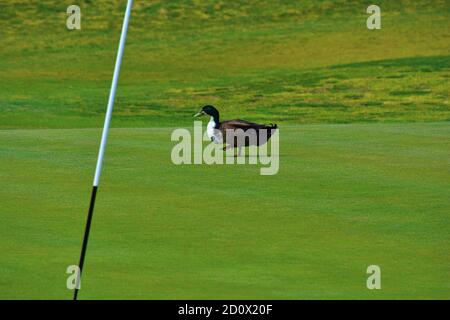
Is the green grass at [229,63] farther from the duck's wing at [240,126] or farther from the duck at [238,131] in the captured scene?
the duck's wing at [240,126]

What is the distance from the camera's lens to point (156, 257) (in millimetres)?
11602

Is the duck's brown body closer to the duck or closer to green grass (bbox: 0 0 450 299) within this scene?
the duck

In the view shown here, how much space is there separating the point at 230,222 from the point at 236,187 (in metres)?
2.20

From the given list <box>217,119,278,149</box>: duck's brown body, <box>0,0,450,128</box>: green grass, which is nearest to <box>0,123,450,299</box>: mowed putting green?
<box>217,119,278,149</box>: duck's brown body

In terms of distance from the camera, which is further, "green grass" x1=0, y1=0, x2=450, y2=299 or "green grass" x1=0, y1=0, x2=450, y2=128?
"green grass" x1=0, y1=0, x2=450, y2=128

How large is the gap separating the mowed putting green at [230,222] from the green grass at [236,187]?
25mm

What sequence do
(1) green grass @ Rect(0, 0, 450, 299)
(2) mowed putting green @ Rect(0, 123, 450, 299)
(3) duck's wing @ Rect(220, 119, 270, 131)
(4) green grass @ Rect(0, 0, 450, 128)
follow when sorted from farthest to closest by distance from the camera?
(4) green grass @ Rect(0, 0, 450, 128) < (3) duck's wing @ Rect(220, 119, 270, 131) < (1) green grass @ Rect(0, 0, 450, 299) < (2) mowed putting green @ Rect(0, 123, 450, 299)

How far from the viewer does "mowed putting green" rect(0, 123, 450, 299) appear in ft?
35.1

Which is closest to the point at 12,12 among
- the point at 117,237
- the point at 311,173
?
the point at 311,173

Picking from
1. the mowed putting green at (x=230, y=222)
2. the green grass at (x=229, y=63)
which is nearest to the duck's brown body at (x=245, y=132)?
the mowed putting green at (x=230, y=222)

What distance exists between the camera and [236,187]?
1539 cm

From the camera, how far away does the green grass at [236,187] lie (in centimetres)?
1095

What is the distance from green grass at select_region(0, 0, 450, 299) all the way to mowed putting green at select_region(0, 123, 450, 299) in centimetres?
3

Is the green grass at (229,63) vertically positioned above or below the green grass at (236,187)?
above
